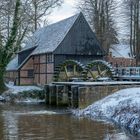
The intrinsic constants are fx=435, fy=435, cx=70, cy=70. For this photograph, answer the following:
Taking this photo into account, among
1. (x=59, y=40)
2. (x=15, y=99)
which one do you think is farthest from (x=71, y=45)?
(x=15, y=99)

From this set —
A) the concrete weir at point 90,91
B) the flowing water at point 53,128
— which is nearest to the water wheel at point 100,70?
the concrete weir at point 90,91

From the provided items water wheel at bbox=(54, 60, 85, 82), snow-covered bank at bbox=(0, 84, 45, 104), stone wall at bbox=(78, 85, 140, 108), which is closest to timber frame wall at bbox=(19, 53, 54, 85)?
water wheel at bbox=(54, 60, 85, 82)

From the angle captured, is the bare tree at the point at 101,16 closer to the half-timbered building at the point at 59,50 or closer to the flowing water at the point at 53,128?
the half-timbered building at the point at 59,50

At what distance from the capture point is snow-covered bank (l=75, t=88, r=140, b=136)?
57.2ft

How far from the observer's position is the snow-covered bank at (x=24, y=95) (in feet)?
106

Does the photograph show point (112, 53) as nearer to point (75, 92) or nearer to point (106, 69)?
point (106, 69)

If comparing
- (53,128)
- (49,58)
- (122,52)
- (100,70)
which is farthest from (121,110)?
(122,52)

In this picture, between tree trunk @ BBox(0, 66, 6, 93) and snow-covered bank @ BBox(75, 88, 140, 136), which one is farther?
tree trunk @ BBox(0, 66, 6, 93)

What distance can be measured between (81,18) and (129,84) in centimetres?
1241

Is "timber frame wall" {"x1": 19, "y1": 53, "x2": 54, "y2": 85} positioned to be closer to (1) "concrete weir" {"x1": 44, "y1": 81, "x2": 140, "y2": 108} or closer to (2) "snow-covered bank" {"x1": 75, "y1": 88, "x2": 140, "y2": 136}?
(1) "concrete weir" {"x1": 44, "y1": 81, "x2": 140, "y2": 108}

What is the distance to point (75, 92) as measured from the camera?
25469mm

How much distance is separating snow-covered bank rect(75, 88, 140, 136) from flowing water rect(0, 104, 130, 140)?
25.1 inches

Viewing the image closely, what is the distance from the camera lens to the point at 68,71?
118 ft

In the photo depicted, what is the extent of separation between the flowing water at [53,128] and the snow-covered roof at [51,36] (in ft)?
49.0
